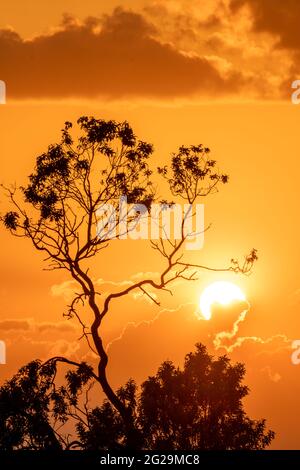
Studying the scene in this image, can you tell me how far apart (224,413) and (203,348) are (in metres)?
3.33

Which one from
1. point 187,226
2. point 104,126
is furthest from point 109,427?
point 104,126

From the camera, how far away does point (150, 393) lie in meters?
53.3

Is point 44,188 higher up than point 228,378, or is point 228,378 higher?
point 44,188

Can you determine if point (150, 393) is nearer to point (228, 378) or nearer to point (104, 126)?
point (228, 378)
